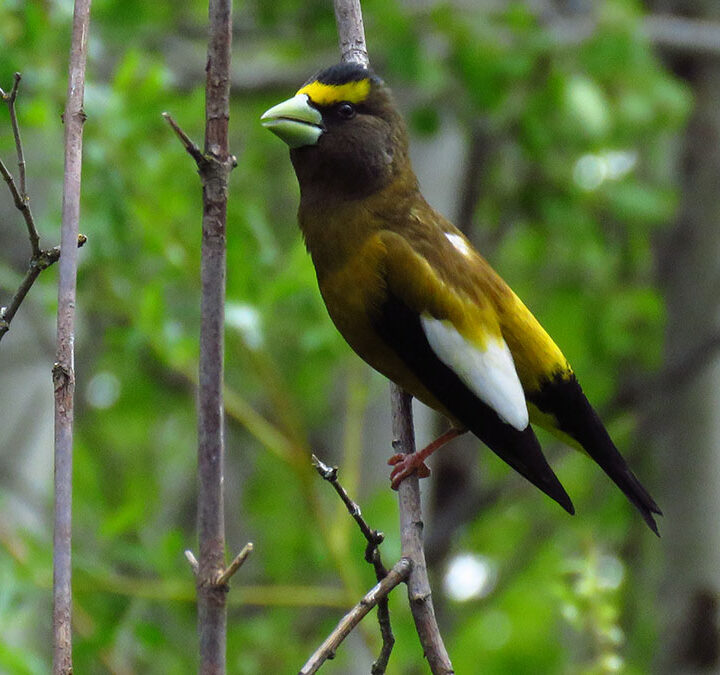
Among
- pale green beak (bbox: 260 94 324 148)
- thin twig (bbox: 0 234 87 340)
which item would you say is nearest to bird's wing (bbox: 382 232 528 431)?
pale green beak (bbox: 260 94 324 148)

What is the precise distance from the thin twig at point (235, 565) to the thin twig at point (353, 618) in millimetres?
201

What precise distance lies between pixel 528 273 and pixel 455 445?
5.08 feet

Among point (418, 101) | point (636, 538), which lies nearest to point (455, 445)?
point (636, 538)

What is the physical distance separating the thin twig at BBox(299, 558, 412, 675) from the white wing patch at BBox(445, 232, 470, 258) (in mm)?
1266

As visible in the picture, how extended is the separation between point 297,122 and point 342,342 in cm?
181

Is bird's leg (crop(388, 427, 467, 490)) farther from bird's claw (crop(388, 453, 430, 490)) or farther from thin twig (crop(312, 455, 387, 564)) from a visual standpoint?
thin twig (crop(312, 455, 387, 564))

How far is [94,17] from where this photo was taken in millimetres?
5477

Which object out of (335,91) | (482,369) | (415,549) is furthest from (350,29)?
(415,549)

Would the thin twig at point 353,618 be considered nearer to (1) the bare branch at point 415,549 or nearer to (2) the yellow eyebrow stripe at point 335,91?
(1) the bare branch at point 415,549

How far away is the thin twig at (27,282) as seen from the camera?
2083mm

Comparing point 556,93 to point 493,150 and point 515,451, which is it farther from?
point 515,451

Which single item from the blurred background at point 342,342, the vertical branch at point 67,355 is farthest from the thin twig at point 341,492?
the blurred background at point 342,342

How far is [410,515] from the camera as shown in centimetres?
289

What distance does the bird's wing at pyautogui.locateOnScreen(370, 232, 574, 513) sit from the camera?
3.48 metres
